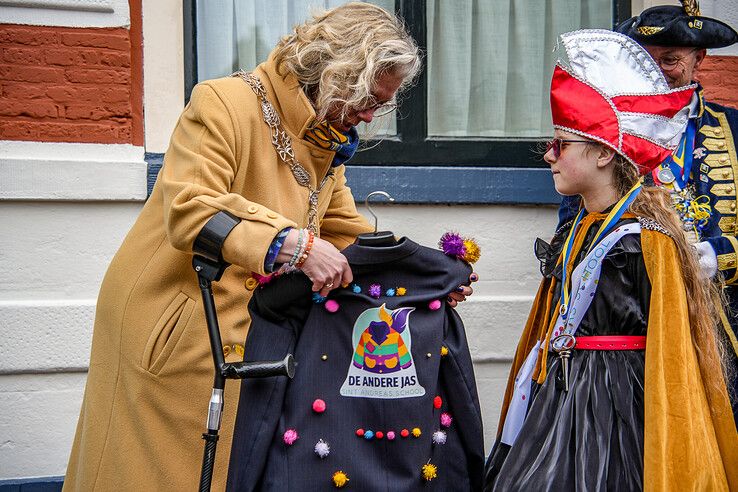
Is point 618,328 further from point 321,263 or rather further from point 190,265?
point 190,265

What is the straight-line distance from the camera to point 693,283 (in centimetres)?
280

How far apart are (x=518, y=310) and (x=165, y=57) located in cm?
200

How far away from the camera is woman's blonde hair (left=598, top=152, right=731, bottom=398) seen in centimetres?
276

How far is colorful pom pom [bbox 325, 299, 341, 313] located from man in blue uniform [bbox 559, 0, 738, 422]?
120 cm

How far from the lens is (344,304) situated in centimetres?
271

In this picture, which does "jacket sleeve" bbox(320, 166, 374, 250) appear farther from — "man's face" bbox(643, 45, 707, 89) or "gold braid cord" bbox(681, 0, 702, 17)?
"gold braid cord" bbox(681, 0, 702, 17)

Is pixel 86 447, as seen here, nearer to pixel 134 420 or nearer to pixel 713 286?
pixel 134 420

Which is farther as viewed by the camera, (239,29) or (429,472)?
(239,29)

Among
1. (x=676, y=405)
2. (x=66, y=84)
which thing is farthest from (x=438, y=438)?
(x=66, y=84)

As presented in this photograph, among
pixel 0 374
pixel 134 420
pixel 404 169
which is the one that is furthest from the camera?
pixel 404 169

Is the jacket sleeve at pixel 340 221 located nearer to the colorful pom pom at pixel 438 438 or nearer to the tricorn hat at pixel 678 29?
the colorful pom pom at pixel 438 438

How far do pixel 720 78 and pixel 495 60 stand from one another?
3.60 ft

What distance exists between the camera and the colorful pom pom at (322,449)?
103 inches

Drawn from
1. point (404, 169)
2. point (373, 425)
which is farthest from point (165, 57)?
point (373, 425)
